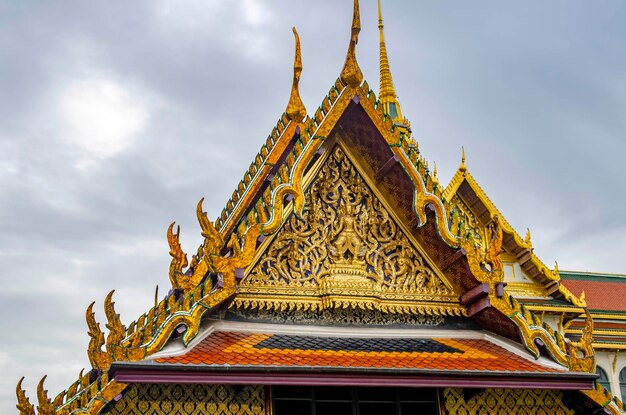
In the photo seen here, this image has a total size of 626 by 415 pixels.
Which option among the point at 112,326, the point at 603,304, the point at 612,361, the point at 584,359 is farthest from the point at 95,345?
the point at 603,304

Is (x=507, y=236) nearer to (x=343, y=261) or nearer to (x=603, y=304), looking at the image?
(x=603, y=304)

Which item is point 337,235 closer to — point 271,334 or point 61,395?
point 271,334

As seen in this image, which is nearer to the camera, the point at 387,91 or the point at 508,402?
the point at 508,402

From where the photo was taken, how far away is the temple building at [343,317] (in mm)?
7816

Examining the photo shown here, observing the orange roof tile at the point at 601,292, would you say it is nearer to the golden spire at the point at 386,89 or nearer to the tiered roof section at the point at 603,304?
the tiered roof section at the point at 603,304

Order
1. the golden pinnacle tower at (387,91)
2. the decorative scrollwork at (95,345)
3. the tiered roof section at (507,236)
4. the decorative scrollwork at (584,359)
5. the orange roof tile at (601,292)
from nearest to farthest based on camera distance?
the decorative scrollwork at (95,345)
the decorative scrollwork at (584,359)
the tiered roof section at (507,236)
the orange roof tile at (601,292)
the golden pinnacle tower at (387,91)

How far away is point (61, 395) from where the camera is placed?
25.6ft

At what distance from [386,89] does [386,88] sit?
0.07m

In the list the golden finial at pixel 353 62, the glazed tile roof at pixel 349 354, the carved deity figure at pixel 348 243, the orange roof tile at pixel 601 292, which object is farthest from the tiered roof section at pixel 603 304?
the golden finial at pixel 353 62

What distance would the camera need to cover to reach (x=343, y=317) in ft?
30.0

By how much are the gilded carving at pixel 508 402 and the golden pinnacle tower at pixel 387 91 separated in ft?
53.1

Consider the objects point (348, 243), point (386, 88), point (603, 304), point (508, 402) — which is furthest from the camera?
point (386, 88)

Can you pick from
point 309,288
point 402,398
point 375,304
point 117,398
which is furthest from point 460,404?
point 117,398

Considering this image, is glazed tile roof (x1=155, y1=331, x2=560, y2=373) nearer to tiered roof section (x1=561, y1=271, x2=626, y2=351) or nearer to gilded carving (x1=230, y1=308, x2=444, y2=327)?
gilded carving (x1=230, y1=308, x2=444, y2=327)
